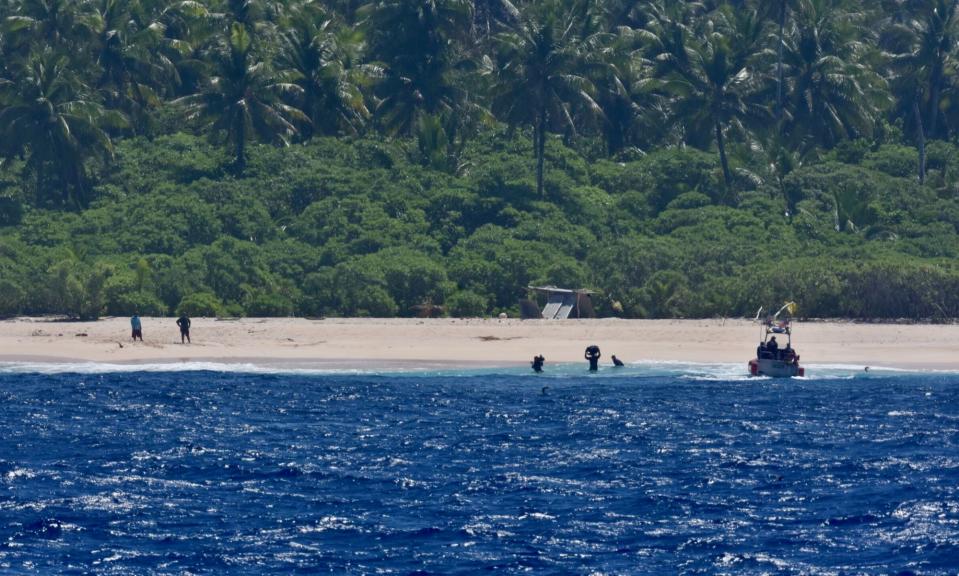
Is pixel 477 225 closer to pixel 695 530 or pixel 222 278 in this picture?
pixel 222 278

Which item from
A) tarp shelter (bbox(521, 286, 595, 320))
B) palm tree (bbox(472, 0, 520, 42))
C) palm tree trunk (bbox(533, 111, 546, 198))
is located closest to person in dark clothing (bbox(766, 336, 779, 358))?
tarp shelter (bbox(521, 286, 595, 320))

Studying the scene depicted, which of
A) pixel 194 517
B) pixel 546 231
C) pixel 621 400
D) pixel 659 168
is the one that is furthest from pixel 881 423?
pixel 659 168

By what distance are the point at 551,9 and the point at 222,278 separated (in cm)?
2177

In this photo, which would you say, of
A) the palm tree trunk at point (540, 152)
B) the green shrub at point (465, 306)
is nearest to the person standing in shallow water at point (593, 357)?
the green shrub at point (465, 306)

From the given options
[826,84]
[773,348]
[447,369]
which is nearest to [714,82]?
[826,84]

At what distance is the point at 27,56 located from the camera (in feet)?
220

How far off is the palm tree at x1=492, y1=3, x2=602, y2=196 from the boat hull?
21838mm

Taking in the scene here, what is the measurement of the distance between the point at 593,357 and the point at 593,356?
1.6 inches

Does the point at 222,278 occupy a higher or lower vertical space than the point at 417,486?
higher

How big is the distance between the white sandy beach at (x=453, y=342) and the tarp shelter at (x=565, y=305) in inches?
39.5

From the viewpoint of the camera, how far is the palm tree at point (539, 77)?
61.4 metres

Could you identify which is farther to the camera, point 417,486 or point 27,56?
point 27,56

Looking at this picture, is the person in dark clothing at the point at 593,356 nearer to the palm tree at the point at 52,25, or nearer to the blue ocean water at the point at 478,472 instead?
the blue ocean water at the point at 478,472

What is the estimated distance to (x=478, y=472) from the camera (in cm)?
2833
